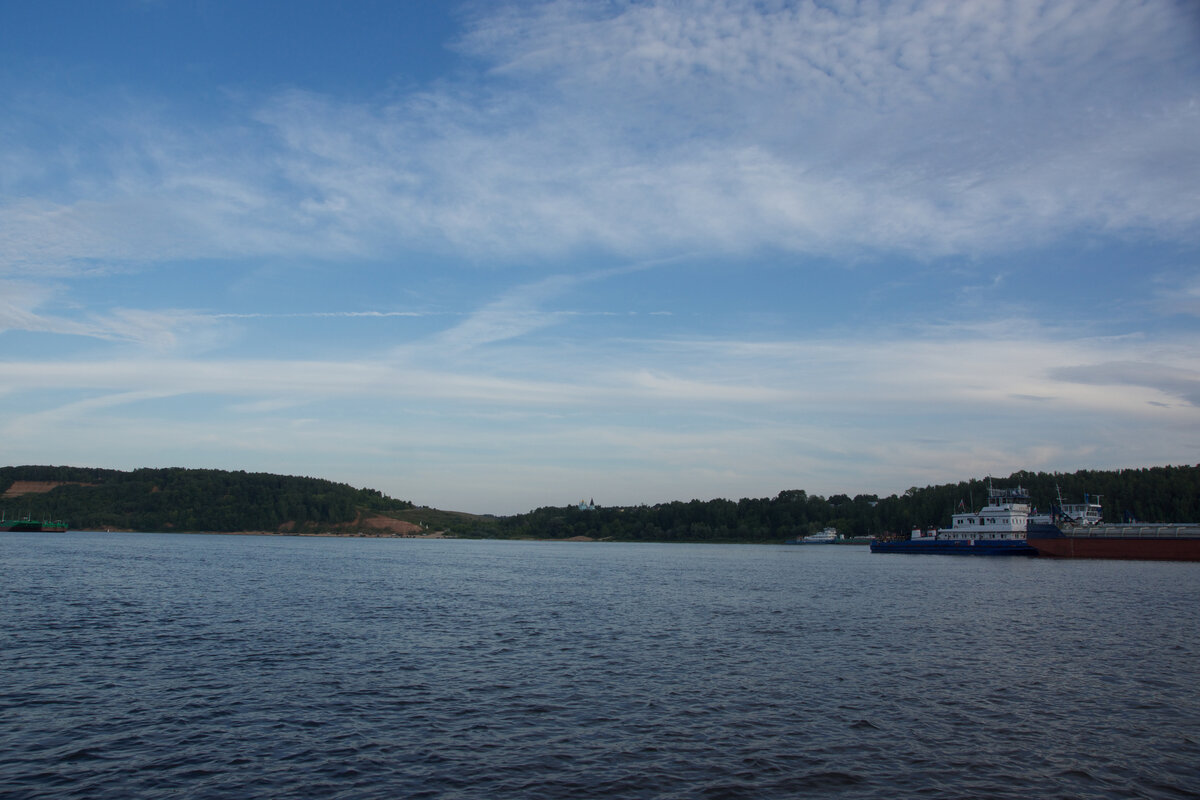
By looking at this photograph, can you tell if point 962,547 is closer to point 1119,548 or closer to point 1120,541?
point 1119,548

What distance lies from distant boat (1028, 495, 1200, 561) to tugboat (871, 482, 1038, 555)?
11.2 ft

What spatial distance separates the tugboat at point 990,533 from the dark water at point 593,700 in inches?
3945

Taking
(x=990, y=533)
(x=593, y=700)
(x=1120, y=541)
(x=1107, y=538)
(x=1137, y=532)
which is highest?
(x=1137, y=532)

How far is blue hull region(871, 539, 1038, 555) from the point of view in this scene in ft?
504

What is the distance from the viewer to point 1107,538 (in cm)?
13738

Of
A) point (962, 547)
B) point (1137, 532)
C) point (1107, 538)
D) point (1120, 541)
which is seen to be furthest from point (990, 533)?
point (1137, 532)

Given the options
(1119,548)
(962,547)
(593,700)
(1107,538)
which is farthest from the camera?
(962,547)

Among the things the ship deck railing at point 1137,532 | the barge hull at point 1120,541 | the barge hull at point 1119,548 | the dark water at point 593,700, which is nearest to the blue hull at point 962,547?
the barge hull at point 1120,541

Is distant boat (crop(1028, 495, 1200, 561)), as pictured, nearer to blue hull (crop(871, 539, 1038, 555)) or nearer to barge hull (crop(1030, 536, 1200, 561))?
barge hull (crop(1030, 536, 1200, 561))

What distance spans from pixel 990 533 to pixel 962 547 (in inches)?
266

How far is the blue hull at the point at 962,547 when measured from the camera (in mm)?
153750

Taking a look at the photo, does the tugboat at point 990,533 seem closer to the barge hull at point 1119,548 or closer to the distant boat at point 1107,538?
the distant boat at point 1107,538

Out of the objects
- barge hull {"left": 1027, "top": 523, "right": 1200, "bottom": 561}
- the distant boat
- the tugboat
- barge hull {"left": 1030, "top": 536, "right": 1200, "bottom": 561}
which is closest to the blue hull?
the tugboat

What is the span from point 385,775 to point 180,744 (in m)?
8.23
